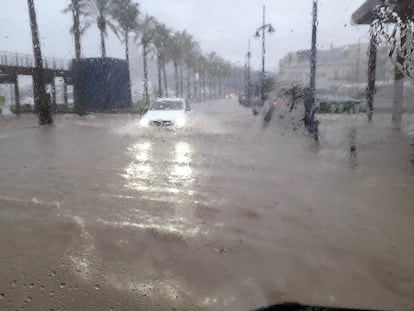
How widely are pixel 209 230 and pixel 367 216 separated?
250cm

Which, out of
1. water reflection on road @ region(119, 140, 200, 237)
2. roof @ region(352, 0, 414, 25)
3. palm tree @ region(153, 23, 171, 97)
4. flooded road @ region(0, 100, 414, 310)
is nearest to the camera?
flooded road @ region(0, 100, 414, 310)

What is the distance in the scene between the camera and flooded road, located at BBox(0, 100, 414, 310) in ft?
13.7

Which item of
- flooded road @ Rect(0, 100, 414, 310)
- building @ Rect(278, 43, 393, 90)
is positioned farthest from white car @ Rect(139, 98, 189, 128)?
building @ Rect(278, 43, 393, 90)

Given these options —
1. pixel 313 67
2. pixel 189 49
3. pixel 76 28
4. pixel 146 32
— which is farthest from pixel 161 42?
pixel 313 67

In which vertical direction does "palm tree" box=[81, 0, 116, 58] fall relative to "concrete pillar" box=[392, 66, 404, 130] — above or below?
above

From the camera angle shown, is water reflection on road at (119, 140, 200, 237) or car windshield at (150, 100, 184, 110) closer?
water reflection on road at (119, 140, 200, 237)

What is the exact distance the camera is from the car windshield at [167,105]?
18631 millimetres

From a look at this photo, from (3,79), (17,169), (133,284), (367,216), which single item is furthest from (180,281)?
(3,79)

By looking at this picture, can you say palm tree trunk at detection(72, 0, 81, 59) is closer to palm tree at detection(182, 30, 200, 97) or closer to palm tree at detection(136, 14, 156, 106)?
palm tree at detection(136, 14, 156, 106)

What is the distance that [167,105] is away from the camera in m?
18.8

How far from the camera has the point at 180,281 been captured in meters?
4.39

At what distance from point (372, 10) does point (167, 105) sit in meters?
9.05

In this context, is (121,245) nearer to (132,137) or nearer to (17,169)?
(17,169)

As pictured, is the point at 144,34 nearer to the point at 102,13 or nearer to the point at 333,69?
the point at 102,13
